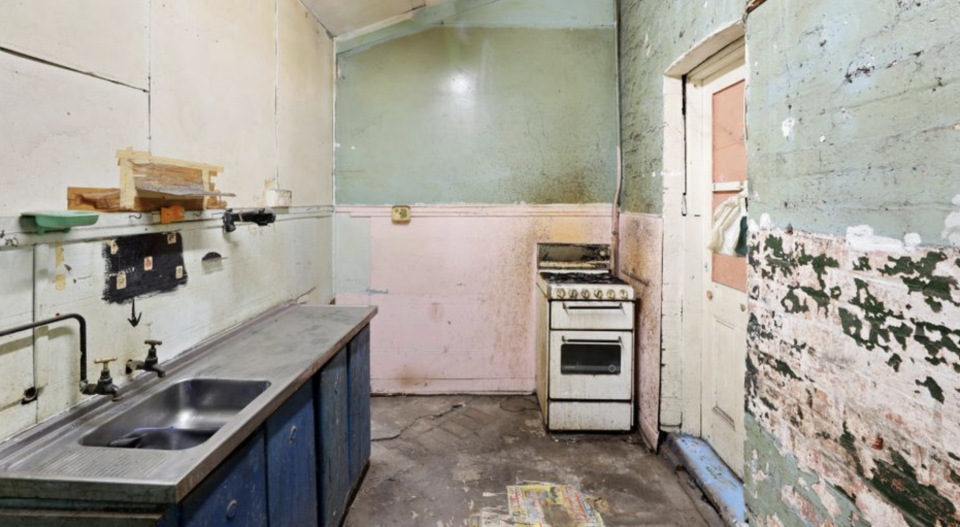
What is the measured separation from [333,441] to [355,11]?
3038 mm

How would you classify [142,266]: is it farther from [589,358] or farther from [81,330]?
[589,358]

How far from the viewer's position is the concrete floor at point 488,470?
2463mm

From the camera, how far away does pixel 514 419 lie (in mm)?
3551

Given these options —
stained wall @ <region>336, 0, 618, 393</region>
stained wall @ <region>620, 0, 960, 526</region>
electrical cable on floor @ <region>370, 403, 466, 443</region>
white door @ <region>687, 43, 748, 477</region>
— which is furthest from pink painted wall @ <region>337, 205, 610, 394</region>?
stained wall @ <region>620, 0, 960, 526</region>

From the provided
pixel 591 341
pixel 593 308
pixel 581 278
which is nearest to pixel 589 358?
pixel 591 341

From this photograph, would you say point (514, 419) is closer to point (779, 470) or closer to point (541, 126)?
point (779, 470)

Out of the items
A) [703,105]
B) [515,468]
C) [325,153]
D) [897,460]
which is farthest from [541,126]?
[897,460]

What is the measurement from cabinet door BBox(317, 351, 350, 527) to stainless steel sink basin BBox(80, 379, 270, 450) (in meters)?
0.36

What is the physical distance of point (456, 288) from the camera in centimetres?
399

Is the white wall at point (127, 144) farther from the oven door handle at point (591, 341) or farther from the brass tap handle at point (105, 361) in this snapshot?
the oven door handle at point (591, 341)

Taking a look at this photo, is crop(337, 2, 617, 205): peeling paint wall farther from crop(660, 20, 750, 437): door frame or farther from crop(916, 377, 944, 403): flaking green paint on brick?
crop(916, 377, 944, 403): flaking green paint on brick

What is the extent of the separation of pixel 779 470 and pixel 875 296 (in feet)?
2.51

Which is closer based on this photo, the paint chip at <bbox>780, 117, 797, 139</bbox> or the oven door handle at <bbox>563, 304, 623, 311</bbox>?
the paint chip at <bbox>780, 117, 797, 139</bbox>

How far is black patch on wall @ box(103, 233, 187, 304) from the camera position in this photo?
1.60 meters
